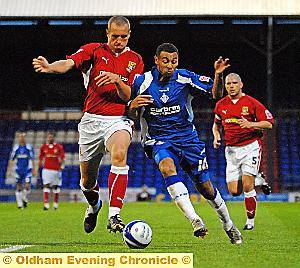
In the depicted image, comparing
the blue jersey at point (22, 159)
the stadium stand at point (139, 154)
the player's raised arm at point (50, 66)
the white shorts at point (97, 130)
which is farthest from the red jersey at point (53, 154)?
the player's raised arm at point (50, 66)

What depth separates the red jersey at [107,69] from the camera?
823cm

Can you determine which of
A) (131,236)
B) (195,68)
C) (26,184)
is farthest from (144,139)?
(195,68)

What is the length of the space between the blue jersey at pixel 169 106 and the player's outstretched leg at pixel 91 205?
130cm

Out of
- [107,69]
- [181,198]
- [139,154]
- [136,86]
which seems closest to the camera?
[181,198]

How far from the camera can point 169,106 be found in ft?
26.0

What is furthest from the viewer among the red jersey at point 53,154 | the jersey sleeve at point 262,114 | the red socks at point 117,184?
the red jersey at point 53,154

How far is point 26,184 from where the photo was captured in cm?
2108

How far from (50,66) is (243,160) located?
4900 mm

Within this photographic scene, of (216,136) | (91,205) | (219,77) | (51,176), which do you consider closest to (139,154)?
(51,176)

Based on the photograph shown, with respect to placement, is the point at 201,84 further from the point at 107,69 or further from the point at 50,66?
the point at 50,66

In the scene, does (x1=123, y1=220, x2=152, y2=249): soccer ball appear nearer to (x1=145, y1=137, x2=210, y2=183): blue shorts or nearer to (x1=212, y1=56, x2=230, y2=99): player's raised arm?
(x1=145, y1=137, x2=210, y2=183): blue shorts

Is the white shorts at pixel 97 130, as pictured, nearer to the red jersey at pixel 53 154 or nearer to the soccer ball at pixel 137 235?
the soccer ball at pixel 137 235

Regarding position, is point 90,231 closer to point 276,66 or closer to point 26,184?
point 26,184
